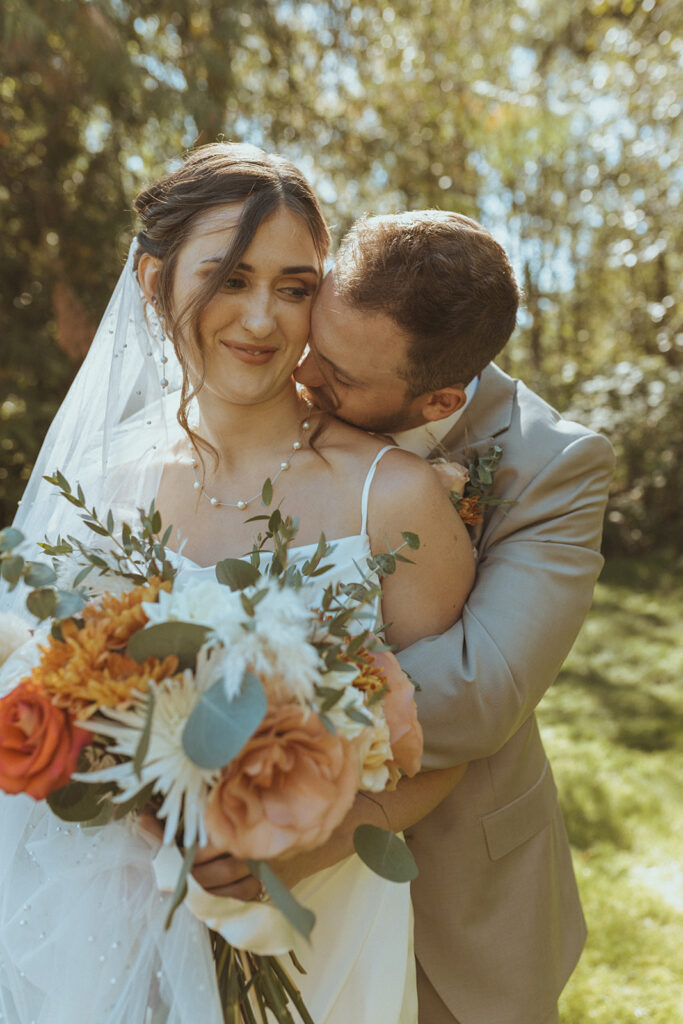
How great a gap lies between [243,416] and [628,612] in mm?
5793

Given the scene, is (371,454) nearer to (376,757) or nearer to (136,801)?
(376,757)


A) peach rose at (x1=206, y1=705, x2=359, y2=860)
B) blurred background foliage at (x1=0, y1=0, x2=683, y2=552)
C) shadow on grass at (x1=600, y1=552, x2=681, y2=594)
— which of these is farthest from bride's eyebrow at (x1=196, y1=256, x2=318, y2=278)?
shadow on grass at (x1=600, y1=552, x2=681, y2=594)

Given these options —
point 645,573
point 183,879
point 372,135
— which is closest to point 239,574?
point 183,879

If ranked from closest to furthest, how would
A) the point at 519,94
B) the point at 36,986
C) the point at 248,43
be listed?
1. the point at 36,986
2. the point at 248,43
3. the point at 519,94

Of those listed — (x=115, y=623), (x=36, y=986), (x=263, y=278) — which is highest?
(x=263, y=278)

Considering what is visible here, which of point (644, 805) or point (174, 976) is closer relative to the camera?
point (174, 976)

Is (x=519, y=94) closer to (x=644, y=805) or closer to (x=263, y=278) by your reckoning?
(x=644, y=805)

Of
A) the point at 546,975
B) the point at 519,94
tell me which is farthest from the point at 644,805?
the point at 519,94

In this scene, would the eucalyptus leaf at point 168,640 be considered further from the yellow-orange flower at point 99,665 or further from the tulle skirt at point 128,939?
the tulle skirt at point 128,939

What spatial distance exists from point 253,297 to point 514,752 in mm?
1219

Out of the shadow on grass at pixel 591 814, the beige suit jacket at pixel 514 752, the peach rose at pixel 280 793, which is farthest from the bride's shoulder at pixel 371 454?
the shadow on grass at pixel 591 814

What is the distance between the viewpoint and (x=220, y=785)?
3.50 ft

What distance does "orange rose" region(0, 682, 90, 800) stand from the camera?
108 centimetres

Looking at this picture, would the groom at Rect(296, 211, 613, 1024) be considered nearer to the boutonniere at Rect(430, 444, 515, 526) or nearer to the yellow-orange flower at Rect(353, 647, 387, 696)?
the boutonniere at Rect(430, 444, 515, 526)
